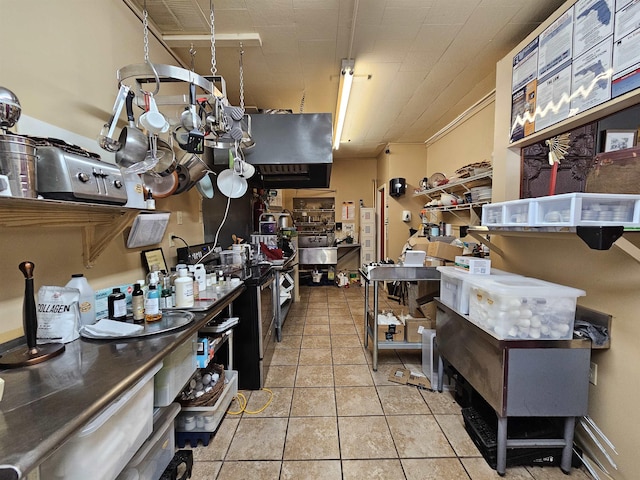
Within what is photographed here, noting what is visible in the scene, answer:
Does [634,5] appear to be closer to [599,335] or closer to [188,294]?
[599,335]

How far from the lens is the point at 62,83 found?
137cm

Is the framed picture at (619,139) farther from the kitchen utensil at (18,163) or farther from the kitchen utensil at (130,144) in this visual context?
the kitchen utensil at (18,163)

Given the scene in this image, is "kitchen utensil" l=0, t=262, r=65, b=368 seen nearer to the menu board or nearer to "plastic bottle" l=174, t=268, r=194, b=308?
"plastic bottle" l=174, t=268, r=194, b=308

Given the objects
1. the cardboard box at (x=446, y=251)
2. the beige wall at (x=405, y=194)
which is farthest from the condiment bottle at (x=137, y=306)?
the beige wall at (x=405, y=194)

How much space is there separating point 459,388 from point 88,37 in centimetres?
328

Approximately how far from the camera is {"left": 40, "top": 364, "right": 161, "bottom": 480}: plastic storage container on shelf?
78cm

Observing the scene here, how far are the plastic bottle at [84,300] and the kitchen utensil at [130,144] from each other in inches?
23.5

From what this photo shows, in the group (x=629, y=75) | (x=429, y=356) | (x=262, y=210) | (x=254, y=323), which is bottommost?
→ (x=429, y=356)

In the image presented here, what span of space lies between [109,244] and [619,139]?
9.26 ft

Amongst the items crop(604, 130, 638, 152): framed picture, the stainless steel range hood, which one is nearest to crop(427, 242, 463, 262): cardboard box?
the stainless steel range hood

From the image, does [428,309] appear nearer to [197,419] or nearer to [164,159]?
[197,419]

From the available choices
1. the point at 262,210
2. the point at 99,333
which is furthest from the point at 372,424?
the point at 262,210

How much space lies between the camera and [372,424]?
6.41 feet

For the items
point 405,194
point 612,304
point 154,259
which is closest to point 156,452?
point 154,259
